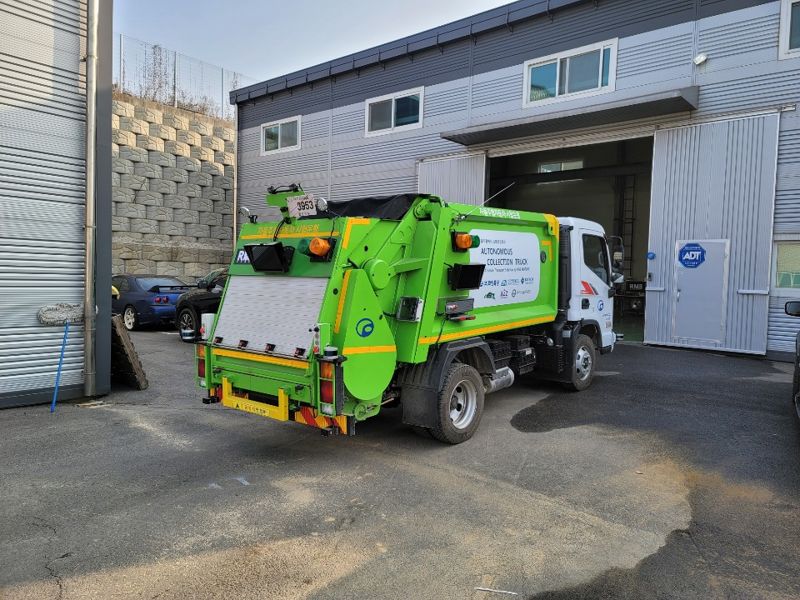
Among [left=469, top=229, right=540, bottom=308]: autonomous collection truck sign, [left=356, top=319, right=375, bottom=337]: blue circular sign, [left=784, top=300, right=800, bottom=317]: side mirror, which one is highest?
[left=469, top=229, right=540, bottom=308]: autonomous collection truck sign

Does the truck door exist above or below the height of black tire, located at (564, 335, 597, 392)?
above

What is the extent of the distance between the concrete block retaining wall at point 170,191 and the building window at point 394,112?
6.74m

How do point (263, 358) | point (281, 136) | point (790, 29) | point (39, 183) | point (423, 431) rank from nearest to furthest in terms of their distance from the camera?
point (263, 358) → point (423, 431) → point (39, 183) → point (790, 29) → point (281, 136)

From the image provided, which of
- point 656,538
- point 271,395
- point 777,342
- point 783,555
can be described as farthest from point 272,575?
point 777,342

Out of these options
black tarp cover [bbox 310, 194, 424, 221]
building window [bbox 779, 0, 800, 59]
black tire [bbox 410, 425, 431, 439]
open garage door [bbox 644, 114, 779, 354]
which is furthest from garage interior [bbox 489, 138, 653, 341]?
black tire [bbox 410, 425, 431, 439]

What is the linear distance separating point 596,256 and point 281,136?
14.4 meters

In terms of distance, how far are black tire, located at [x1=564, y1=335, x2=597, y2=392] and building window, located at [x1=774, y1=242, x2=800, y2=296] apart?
526 centimetres

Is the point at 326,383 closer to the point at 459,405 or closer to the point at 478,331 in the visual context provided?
the point at 459,405

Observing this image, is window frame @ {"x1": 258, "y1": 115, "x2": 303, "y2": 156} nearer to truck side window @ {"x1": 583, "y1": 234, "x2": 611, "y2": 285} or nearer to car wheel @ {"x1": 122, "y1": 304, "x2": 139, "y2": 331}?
car wheel @ {"x1": 122, "y1": 304, "x2": 139, "y2": 331}

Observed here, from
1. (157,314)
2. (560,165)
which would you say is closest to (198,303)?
(157,314)

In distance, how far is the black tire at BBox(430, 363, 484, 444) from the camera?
Answer: 5266 mm

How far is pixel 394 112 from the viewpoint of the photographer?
16484 mm

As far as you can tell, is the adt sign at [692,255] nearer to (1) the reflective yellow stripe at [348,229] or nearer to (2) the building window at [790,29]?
(2) the building window at [790,29]

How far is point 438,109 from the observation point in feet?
50.9
